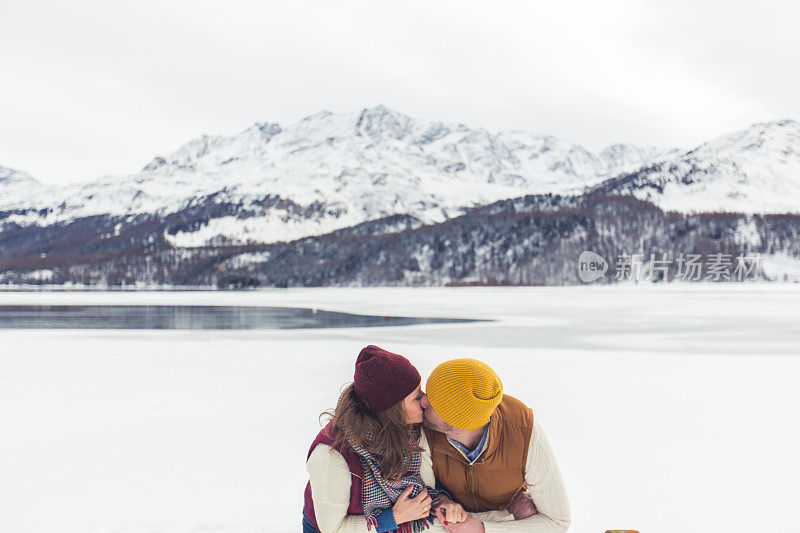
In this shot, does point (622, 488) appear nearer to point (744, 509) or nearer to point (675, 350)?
point (744, 509)

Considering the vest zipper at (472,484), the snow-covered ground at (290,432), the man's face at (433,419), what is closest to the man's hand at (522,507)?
the vest zipper at (472,484)

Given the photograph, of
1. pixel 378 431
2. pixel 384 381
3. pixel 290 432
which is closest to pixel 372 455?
pixel 378 431

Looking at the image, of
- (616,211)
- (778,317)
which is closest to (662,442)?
(778,317)

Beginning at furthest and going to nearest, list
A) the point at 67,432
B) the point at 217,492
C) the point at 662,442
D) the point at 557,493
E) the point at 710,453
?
the point at 67,432 → the point at 662,442 → the point at 710,453 → the point at 217,492 → the point at 557,493

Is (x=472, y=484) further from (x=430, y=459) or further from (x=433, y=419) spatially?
(x=433, y=419)

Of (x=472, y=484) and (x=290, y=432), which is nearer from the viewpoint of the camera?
(x=472, y=484)

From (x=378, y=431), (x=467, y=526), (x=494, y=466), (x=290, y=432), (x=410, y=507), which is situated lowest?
(x=290, y=432)

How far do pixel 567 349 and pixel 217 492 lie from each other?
47.6 ft

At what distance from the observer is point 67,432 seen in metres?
8.34

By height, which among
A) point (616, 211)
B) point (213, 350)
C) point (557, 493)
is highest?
point (616, 211)

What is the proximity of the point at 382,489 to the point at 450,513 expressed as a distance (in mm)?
368

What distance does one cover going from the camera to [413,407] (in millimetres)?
3008

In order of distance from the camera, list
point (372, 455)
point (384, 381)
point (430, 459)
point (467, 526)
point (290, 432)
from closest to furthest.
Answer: point (384, 381)
point (372, 455)
point (467, 526)
point (430, 459)
point (290, 432)

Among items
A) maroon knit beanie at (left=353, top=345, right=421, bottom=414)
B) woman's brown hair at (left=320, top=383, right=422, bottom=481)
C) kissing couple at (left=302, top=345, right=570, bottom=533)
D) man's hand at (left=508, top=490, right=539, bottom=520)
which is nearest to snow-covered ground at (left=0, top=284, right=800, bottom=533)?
man's hand at (left=508, top=490, right=539, bottom=520)
